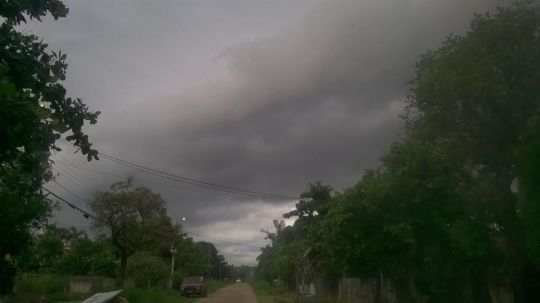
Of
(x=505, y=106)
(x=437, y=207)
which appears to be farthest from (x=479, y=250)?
(x=505, y=106)

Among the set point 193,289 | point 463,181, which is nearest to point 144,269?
point 193,289

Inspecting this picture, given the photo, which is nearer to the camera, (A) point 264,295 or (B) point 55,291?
(B) point 55,291

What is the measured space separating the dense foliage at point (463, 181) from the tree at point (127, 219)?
19380 mm

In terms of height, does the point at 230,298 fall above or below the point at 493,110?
below

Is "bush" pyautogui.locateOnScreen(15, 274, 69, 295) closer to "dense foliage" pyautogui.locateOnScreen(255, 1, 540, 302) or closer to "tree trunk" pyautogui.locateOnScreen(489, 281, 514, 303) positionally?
"dense foliage" pyautogui.locateOnScreen(255, 1, 540, 302)

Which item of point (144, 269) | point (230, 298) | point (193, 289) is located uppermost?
point (144, 269)

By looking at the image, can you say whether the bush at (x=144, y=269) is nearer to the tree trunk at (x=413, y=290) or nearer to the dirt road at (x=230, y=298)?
the dirt road at (x=230, y=298)

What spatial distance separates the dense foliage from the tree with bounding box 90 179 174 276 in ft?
63.6

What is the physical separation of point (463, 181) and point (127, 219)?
2549 centimetres

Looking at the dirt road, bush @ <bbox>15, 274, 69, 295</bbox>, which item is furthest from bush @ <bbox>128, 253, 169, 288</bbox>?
bush @ <bbox>15, 274, 69, 295</bbox>

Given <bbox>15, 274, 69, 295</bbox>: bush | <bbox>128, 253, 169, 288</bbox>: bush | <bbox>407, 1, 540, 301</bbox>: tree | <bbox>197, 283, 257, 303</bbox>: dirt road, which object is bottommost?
Result: <bbox>197, 283, 257, 303</bbox>: dirt road

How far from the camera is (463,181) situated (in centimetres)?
2155

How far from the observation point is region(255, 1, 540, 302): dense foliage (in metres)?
19.4

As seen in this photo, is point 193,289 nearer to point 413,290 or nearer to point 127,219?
point 127,219
